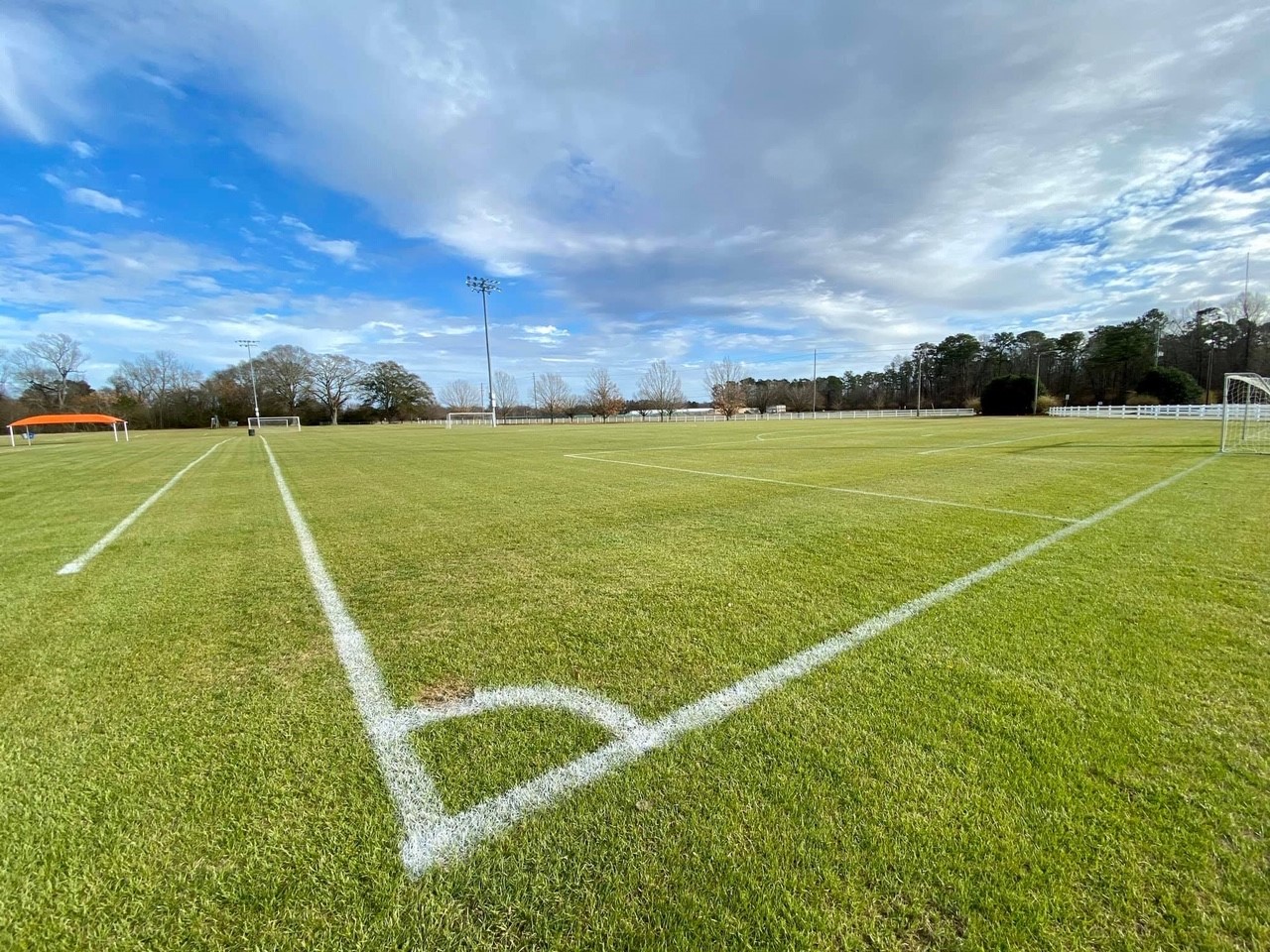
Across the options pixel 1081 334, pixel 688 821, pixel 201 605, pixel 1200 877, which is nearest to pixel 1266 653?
pixel 1200 877

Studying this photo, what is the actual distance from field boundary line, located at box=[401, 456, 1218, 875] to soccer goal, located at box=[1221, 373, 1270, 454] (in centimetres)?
1601

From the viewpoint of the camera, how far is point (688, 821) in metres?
1.69

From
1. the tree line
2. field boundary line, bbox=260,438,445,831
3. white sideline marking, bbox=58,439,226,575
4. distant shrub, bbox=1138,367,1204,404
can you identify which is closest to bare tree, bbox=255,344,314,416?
the tree line

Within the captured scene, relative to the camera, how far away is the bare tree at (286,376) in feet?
236

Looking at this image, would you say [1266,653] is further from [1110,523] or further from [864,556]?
[1110,523]

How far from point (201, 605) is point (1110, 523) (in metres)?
8.44

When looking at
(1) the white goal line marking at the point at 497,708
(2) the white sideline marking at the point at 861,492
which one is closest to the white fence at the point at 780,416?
(2) the white sideline marking at the point at 861,492

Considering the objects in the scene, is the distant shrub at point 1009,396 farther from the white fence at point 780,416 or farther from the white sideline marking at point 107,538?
the white sideline marking at point 107,538

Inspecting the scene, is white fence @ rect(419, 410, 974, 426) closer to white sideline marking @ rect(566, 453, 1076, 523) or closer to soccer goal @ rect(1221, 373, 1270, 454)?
soccer goal @ rect(1221, 373, 1270, 454)

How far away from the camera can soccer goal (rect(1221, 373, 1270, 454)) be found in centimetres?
1326

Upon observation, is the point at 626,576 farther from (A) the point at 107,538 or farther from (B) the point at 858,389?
(B) the point at 858,389

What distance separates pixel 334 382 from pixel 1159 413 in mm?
95832

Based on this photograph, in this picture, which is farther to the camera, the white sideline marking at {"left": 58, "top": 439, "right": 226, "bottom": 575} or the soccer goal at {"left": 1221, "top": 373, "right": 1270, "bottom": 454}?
the soccer goal at {"left": 1221, "top": 373, "right": 1270, "bottom": 454}

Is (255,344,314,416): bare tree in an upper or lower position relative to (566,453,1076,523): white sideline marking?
upper
